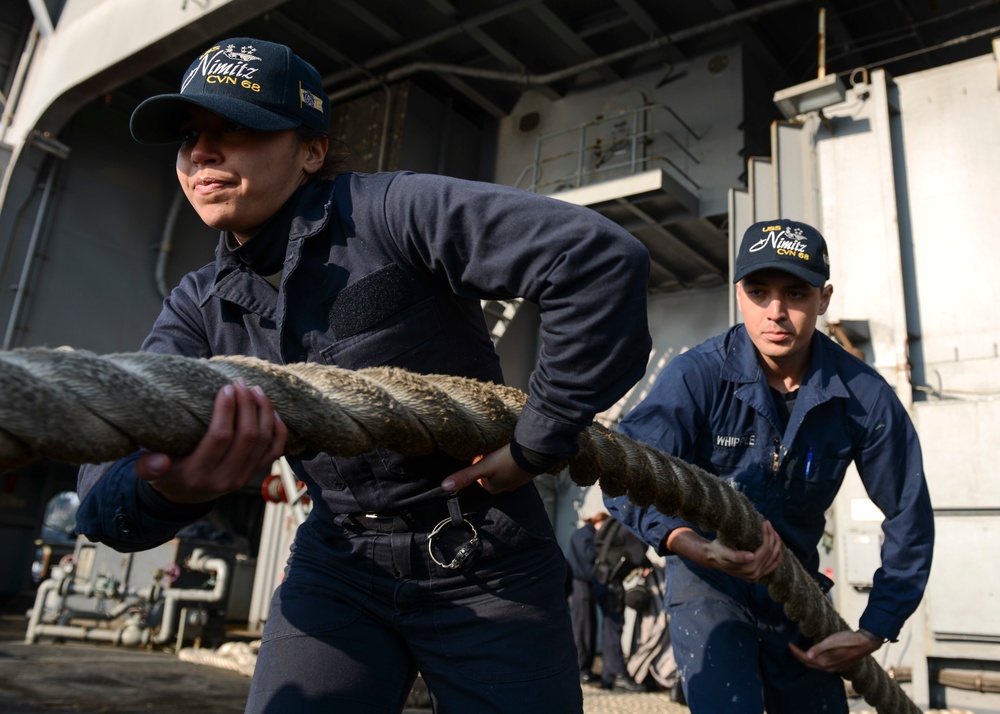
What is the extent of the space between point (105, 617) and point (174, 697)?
4.80 meters

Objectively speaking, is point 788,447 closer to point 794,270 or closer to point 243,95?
point 794,270

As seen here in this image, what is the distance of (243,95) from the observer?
1524 mm

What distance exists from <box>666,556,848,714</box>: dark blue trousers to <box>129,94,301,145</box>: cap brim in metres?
1.73

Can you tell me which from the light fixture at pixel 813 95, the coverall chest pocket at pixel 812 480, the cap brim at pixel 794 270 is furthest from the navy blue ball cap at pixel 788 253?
the light fixture at pixel 813 95

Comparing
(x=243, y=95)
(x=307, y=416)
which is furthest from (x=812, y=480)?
(x=243, y=95)

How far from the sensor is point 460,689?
64.2 inches

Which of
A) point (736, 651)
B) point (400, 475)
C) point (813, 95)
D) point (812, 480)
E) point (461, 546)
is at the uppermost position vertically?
point (813, 95)

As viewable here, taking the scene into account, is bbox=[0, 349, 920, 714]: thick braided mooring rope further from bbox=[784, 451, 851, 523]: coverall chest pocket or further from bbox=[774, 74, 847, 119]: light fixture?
bbox=[774, 74, 847, 119]: light fixture

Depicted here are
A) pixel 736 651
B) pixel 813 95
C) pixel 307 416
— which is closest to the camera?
pixel 307 416

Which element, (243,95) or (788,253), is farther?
(788,253)

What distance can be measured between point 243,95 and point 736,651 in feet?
6.19

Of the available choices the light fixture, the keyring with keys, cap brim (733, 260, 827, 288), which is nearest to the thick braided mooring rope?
the keyring with keys

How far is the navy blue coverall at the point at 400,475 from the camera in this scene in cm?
144

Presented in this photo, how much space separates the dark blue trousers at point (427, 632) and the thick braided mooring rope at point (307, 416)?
9.4 inches
